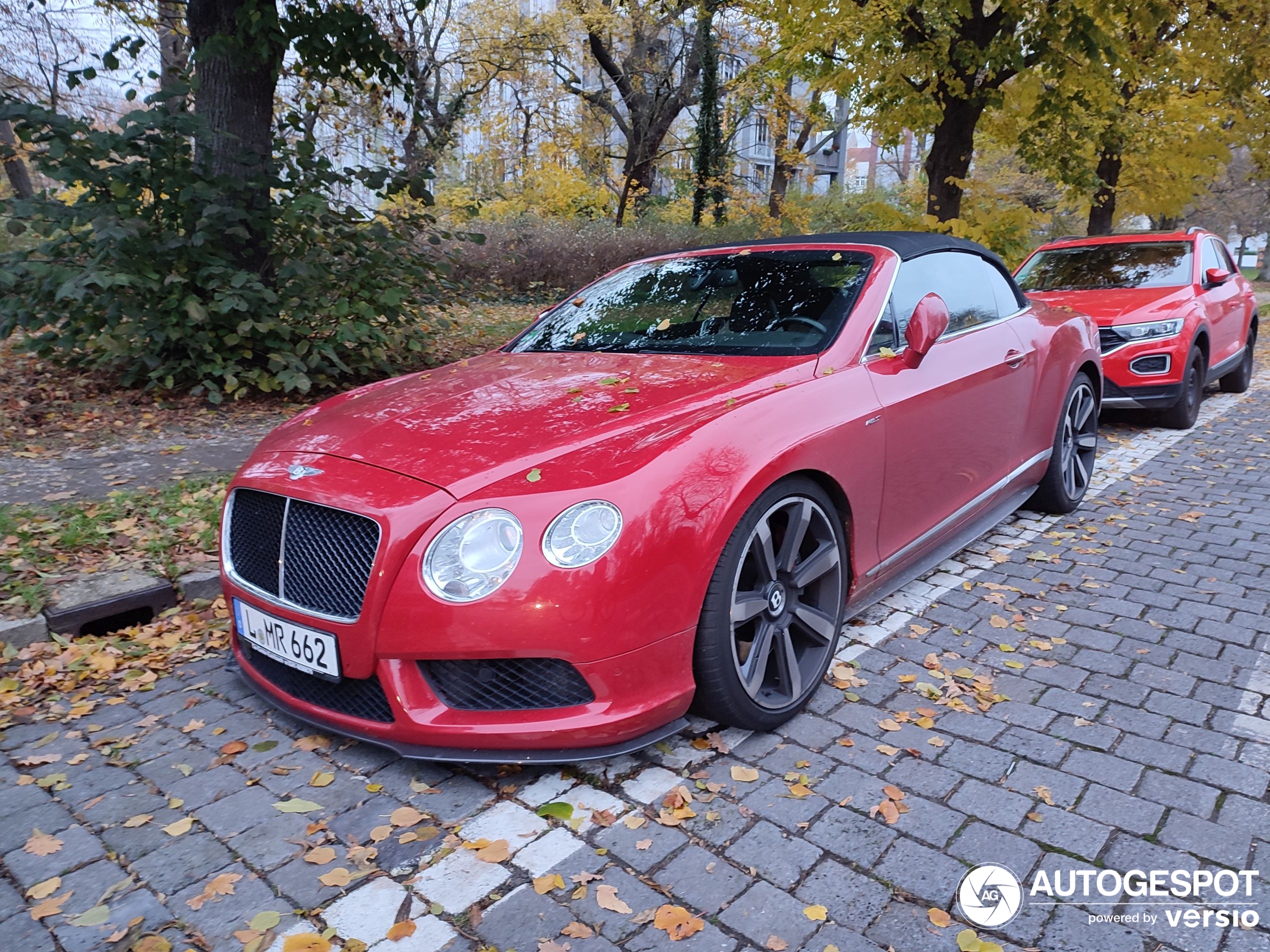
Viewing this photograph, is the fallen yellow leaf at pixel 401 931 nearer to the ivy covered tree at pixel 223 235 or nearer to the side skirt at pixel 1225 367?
the ivy covered tree at pixel 223 235

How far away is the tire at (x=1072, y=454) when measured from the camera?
499cm

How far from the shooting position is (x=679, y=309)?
3.81m

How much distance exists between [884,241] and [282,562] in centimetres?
280

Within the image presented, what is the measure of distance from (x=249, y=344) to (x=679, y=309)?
485cm

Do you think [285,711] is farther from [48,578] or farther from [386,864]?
[48,578]

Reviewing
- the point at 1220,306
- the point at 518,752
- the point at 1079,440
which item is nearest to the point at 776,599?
the point at 518,752

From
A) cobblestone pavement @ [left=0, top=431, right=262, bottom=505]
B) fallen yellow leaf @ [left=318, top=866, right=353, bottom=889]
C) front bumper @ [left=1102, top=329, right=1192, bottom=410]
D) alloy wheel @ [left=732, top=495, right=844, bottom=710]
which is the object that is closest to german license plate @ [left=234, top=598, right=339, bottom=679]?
fallen yellow leaf @ [left=318, top=866, right=353, bottom=889]

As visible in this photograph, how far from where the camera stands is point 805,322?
348cm

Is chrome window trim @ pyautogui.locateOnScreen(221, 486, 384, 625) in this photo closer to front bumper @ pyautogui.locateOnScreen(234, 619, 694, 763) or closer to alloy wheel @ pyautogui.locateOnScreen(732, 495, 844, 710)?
front bumper @ pyautogui.locateOnScreen(234, 619, 694, 763)

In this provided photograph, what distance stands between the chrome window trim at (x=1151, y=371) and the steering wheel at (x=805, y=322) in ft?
15.9

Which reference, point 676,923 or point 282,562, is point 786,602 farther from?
point 282,562

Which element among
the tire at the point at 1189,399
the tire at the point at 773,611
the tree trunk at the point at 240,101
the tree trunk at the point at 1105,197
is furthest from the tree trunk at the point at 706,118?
the tire at the point at 773,611

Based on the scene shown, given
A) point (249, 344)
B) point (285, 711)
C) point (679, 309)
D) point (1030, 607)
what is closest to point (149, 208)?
point (249, 344)

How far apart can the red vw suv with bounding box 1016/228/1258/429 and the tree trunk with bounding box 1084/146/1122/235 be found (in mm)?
6820
